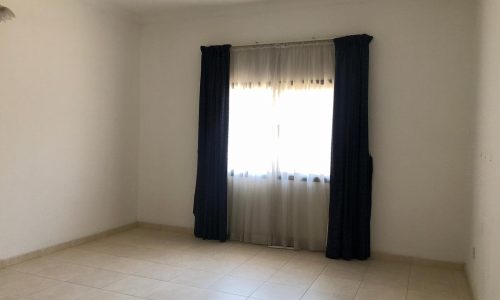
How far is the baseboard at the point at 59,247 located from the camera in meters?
3.56

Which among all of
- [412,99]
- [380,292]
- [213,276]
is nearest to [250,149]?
[213,276]

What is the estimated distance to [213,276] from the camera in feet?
11.3

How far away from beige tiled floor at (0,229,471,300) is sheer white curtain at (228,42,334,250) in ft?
0.98

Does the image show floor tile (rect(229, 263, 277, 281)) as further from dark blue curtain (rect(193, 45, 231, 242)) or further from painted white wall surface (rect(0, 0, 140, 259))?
painted white wall surface (rect(0, 0, 140, 259))

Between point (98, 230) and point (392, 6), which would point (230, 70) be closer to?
point (392, 6)

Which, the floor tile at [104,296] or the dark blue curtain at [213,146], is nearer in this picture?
the floor tile at [104,296]

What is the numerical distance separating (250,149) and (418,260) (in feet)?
6.88

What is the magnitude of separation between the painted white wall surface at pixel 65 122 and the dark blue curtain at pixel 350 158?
264 cm

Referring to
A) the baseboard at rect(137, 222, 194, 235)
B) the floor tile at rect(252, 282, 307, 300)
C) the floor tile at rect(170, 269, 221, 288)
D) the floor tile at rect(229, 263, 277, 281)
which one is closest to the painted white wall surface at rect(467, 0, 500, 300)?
the floor tile at rect(252, 282, 307, 300)

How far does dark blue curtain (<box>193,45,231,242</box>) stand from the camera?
14.9ft

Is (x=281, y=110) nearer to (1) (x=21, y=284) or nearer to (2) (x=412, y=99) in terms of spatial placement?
(2) (x=412, y=99)

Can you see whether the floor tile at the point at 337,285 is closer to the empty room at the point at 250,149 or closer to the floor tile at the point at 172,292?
the empty room at the point at 250,149

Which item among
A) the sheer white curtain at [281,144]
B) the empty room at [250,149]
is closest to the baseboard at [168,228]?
the empty room at [250,149]

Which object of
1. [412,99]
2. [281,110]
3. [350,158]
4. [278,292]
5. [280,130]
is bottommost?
[278,292]
